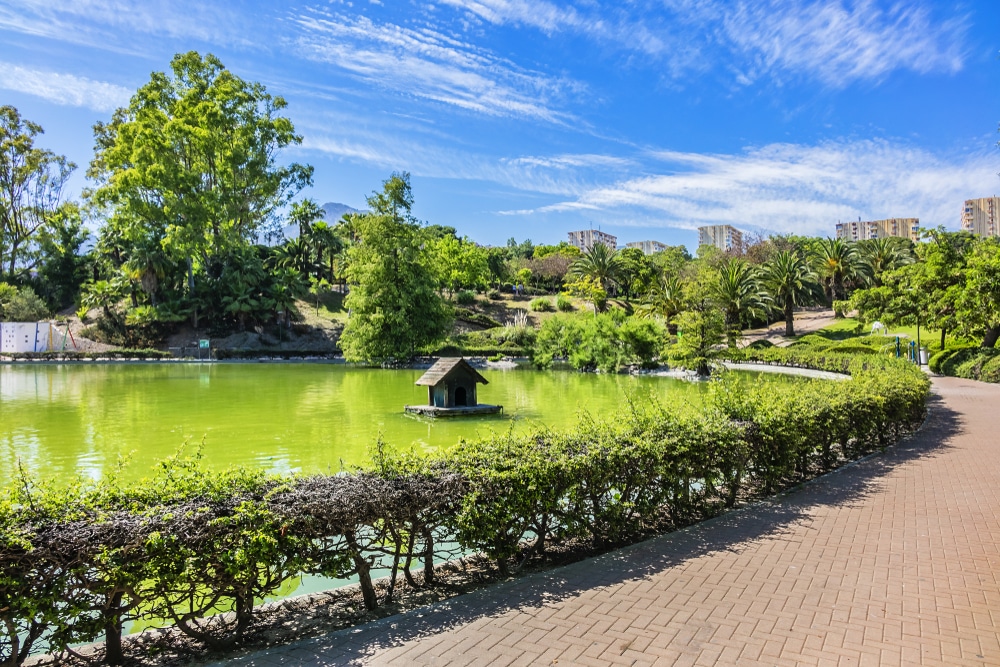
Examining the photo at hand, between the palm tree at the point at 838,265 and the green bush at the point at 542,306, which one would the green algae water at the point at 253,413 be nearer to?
the green bush at the point at 542,306

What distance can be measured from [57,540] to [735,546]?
5949mm

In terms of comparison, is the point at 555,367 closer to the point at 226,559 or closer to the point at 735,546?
the point at 735,546

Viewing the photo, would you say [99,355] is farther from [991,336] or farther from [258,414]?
[991,336]

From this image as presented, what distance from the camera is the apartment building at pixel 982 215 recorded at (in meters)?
131

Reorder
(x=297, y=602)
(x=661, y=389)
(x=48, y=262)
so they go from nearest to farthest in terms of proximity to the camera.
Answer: (x=297, y=602)
(x=661, y=389)
(x=48, y=262)

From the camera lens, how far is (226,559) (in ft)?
14.2

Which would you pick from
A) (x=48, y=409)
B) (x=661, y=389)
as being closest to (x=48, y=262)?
(x=48, y=409)

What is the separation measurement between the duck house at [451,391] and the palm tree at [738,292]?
29645 mm

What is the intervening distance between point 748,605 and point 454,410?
14.0m

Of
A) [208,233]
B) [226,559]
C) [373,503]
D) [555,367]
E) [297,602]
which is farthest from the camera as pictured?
[208,233]

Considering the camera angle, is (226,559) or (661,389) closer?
(226,559)

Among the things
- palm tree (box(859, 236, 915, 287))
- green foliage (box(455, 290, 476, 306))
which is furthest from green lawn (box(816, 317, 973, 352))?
green foliage (box(455, 290, 476, 306))

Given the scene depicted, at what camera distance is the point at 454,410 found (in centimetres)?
1864

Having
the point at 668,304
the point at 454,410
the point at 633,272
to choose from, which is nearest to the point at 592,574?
the point at 454,410
